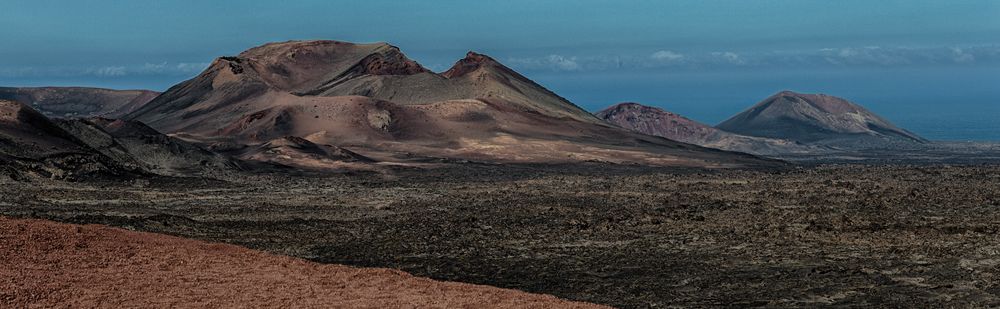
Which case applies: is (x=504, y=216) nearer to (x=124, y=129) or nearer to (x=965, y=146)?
(x=124, y=129)

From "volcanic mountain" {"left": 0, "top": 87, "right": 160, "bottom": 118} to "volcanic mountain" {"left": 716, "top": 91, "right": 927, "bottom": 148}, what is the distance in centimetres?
8586

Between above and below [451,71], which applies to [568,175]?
below

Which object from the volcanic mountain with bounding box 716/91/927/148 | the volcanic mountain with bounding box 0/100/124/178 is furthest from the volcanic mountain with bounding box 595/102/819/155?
the volcanic mountain with bounding box 0/100/124/178

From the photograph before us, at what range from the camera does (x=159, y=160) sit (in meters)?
64.8

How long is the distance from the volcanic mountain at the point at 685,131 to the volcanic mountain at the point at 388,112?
25255 mm

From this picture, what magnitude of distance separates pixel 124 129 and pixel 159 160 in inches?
476

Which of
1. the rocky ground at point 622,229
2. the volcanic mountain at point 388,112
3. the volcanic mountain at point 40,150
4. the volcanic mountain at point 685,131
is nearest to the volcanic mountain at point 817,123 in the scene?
the volcanic mountain at point 685,131

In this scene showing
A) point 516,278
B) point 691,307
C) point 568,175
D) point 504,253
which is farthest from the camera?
point 568,175

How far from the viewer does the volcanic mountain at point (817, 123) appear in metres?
158

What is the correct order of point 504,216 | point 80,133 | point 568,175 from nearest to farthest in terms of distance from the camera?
point 504,216 → point 80,133 → point 568,175

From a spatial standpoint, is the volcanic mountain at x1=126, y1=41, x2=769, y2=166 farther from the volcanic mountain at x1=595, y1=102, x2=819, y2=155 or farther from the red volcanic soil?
the red volcanic soil

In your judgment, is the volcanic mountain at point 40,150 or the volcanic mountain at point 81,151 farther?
the volcanic mountain at point 81,151

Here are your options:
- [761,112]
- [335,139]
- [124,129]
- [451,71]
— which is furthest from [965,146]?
[124,129]

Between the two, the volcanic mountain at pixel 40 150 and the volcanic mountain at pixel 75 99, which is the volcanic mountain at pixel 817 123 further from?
the volcanic mountain at pixel 40 150
